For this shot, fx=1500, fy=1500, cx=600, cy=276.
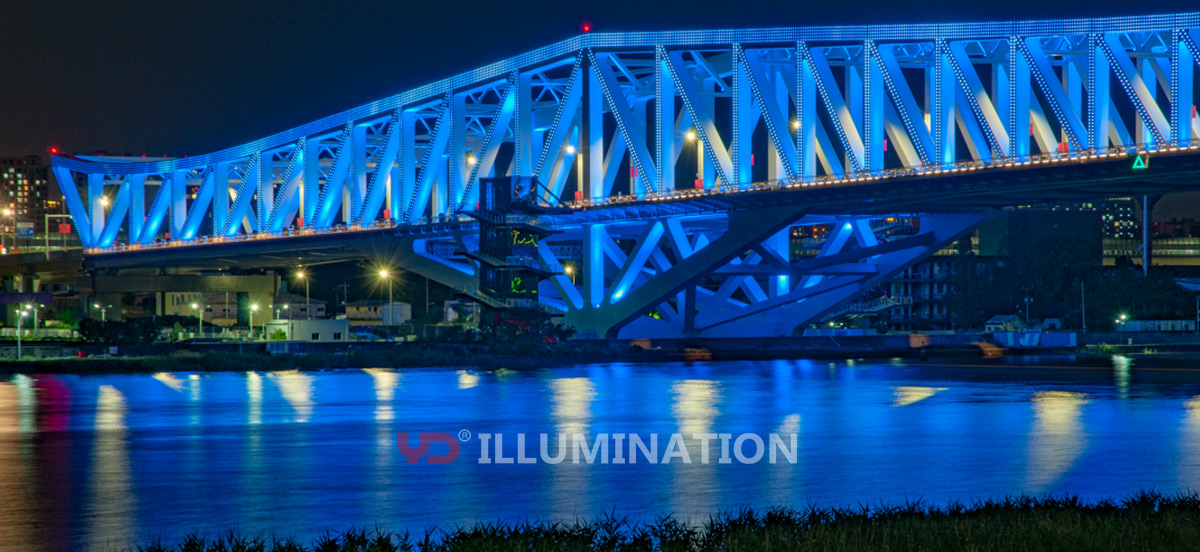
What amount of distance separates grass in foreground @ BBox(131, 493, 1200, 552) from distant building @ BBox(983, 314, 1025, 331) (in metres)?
104

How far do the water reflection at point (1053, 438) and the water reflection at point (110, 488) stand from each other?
12.8m

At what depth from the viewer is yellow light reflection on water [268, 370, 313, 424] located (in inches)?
1521

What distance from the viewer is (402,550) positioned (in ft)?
52.9

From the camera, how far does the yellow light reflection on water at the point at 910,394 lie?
42.1 metres

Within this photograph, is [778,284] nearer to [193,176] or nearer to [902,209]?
[902,209]

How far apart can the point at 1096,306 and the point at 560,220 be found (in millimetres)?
58546

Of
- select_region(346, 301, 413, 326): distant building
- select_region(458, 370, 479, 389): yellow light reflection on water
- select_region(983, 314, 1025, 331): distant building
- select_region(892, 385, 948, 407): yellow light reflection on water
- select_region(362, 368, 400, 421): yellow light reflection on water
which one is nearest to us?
select_region(362, 368, 400, 421): yellow light reflection on water

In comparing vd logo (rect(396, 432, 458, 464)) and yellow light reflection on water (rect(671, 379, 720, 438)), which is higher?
yellow light reflection on water (rect(671, 379, 720, 438))

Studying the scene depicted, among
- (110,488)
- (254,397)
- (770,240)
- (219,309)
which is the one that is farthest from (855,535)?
(219,309)

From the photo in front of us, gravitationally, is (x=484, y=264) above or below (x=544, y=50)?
below

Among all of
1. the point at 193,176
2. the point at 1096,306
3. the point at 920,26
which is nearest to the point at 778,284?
the point at 920,26

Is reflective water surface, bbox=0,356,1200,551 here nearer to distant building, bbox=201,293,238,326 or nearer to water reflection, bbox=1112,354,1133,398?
water reflection, bbox=1112,354,1133,398

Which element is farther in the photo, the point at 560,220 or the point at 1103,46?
the point at 560,220

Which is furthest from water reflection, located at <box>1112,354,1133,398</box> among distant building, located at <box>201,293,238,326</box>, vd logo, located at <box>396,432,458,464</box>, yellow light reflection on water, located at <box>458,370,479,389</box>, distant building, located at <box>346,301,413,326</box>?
distant building, located at <box>201,293,238,326</box>
